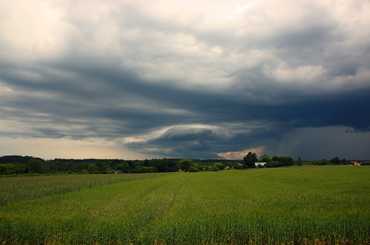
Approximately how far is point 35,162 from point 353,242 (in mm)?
184151

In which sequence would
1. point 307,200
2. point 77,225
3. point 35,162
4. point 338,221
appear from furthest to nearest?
point 35,162, point 307,200, point 77,225, point 338,221

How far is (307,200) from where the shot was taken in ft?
119

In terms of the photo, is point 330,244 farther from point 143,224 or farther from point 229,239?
point 143,224

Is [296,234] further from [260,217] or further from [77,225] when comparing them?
[77,225]

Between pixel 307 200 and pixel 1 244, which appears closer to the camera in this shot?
pixel 1 244

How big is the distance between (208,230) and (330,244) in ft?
20.5

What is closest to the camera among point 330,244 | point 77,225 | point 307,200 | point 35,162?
point 330,244

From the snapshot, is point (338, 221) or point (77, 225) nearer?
point (338, 221)

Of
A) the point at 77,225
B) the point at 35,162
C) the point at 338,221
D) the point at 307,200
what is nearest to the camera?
the point at 338,221

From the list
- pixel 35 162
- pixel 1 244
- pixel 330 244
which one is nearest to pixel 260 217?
pixel 330 244

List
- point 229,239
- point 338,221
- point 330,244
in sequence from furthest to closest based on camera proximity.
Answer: point 338,221 → point 229,239 → point 330,244

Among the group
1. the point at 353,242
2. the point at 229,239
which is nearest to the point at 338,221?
the point at 353,242

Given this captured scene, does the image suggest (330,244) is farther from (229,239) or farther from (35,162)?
(35,162)

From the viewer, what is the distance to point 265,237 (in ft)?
65.3
